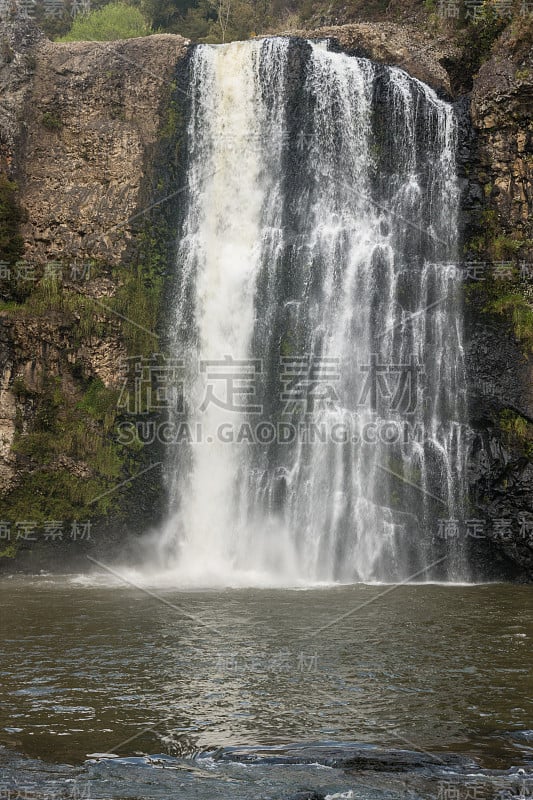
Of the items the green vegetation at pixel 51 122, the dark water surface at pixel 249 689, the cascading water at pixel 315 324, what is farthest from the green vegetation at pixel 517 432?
the green vegetation at pixel 51 122

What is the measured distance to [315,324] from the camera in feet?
63.0

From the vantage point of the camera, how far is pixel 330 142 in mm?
20562

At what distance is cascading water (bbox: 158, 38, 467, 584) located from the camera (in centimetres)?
1788

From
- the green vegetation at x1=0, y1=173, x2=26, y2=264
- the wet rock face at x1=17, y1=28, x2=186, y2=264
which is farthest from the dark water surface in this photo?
the wet rock face at x1=17, y1=28, x2=186, y2=264

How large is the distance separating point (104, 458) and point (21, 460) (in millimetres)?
1897

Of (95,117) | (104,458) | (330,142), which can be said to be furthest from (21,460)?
(330,142)

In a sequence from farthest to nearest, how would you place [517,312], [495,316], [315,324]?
[315,324]
[495,316]
[517,312]

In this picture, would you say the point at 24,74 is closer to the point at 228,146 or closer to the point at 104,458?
the point at 228,146

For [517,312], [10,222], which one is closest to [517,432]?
[517,312]

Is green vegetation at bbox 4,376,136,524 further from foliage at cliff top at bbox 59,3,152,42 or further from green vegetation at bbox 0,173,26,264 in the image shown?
foliage at cliff top at bbox 59,3,152,42

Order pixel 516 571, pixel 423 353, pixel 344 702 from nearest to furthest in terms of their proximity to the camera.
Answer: pixel 344 702
pixel 516 571
pixel 423 353

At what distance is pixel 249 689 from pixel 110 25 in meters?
33.6

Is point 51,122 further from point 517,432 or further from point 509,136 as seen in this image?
point 517,432

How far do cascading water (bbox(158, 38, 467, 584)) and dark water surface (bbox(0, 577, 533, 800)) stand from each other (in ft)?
11.8
